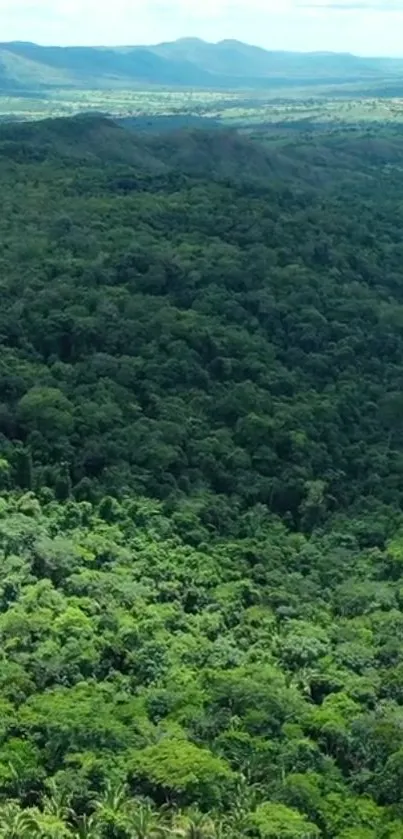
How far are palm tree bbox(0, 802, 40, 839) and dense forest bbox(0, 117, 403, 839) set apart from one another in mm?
72

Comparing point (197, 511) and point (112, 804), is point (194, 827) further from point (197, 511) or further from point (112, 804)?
point (197, 511)

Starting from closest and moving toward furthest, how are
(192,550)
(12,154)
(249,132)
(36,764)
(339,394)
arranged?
(36,764)
(192,550)
(339,394)
(12,154)
(249,132)

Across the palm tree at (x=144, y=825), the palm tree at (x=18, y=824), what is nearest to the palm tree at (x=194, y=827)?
the palm tree at (x=144, y=825)

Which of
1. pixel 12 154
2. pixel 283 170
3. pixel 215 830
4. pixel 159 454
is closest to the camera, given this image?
pixel 215 830

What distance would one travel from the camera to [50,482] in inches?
2044

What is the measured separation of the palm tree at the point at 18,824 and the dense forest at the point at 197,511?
72 mm

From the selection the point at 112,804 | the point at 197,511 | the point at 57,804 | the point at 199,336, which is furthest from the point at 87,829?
the point at 199,336

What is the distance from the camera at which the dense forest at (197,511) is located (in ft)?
109

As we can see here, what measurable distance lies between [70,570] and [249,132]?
148 meters

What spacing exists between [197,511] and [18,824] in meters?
23.2

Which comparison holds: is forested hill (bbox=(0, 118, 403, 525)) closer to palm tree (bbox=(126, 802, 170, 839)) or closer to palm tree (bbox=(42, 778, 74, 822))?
palm tree (bbox=(42, 778, 74, 822))

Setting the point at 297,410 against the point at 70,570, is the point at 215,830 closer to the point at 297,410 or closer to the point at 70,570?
the point at 70,570

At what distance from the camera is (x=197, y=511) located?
52.0 metres

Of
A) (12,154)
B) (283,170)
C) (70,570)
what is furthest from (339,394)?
(283,170)
